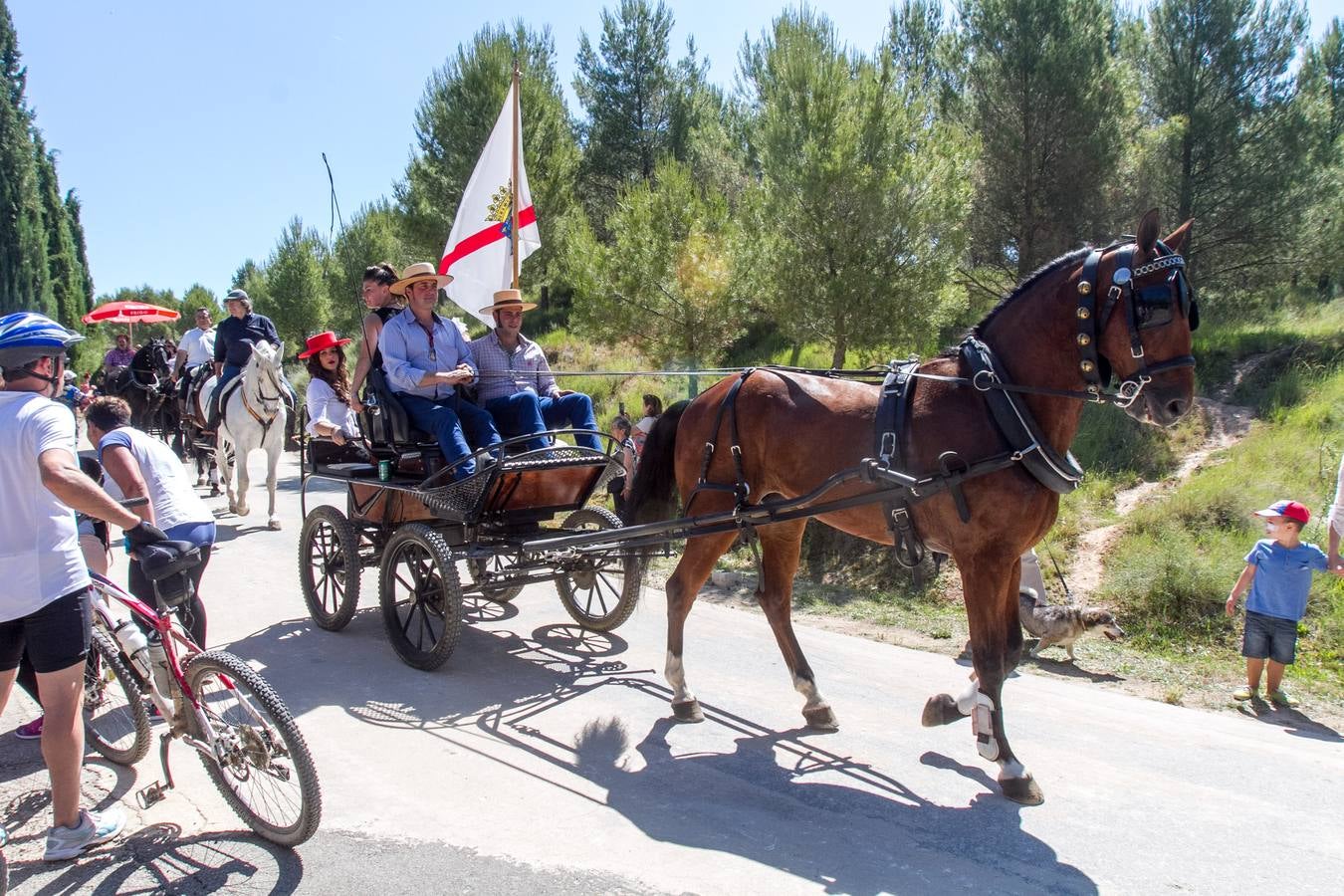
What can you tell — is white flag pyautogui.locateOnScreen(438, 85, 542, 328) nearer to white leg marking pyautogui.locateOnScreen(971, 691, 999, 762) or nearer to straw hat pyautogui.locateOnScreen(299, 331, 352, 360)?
straw hat pyautogui.locateOnScreen(299, 331, 352, 360)

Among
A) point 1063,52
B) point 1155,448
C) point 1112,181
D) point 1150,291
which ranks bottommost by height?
point 1155,448

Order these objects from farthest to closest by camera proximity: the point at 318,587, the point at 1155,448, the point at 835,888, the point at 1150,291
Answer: the point at 1155,448 → the point at 318,587 → the point at 1150,291 → the point at 835,888

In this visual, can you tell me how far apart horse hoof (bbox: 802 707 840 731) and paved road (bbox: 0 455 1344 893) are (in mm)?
74

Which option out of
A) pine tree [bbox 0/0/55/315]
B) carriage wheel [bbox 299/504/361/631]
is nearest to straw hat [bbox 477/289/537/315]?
carriage wheel [bbox 299/504/361/631]

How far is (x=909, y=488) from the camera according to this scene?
14.0 feet

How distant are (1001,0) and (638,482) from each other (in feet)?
36.4

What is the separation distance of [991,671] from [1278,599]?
2.71 metres

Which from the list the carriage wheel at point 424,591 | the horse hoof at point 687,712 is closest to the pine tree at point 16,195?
the carriage wheel at point 424,591

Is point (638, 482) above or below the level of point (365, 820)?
above

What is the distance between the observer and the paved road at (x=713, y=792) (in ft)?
11.5

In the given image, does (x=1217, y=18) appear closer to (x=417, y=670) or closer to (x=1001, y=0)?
(x=1001, y=0)

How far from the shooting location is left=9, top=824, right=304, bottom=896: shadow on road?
11.2ft

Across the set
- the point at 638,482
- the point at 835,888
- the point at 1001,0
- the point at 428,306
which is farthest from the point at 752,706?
the point at 1001,0

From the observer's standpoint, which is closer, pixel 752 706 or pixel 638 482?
pixel 752 706
